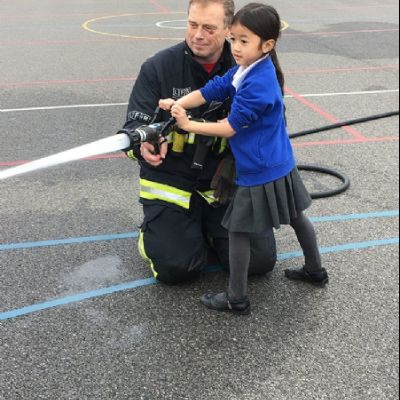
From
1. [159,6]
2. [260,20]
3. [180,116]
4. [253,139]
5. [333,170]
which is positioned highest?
[159,6]

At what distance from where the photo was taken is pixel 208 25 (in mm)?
2912

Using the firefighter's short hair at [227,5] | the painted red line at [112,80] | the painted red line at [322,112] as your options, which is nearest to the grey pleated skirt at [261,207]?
the firefighter's short hair at [227,5]

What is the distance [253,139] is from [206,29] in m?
0.74

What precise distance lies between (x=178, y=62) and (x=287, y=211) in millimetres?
1147

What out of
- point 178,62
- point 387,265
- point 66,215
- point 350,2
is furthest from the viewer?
point 350,2

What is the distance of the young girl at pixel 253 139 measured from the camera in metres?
2.50

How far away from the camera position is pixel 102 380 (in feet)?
8.31

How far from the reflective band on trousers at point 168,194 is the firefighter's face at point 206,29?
0.83 metres

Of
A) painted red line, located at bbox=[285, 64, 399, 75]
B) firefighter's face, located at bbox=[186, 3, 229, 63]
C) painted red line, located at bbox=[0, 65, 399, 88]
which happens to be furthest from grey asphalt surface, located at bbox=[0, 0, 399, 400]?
painted red line, located at bbox=[285, 64, 399, 75]

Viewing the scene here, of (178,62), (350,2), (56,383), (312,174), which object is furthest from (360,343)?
(350,2)

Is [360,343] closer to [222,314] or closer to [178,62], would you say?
[222,314]

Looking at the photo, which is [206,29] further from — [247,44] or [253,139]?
[253,139]

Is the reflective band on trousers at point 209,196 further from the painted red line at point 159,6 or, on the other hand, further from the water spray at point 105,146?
the painted red line at point 159,6

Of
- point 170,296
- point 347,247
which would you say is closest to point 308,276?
point 347,247
